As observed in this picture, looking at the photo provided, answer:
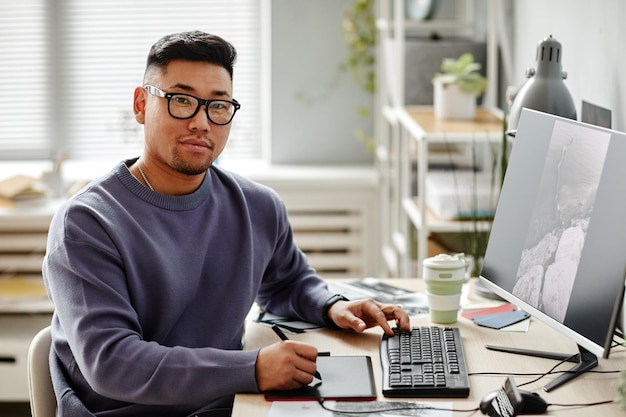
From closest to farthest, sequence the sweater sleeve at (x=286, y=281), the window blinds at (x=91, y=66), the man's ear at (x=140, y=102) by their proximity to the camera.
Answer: the man's ear at (x=140, y=102)
the sweater sleeve at (x=286, y=281)
the window blinds at (x=91, y=66)

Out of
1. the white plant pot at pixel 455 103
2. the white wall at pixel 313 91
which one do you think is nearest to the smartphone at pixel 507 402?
the white plant pot at pixel 455 103

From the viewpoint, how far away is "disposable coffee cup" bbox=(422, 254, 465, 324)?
1.87m

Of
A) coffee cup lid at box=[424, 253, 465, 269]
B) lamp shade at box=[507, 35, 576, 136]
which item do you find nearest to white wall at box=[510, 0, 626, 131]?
lamp shade at box=[507, 35, 576, 136]

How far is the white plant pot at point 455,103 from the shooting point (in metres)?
3.00

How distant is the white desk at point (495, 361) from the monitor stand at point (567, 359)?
0.4 inches

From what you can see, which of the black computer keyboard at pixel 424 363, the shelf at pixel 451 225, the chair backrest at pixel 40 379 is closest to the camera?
the black computer keyboard at pixel 424 363

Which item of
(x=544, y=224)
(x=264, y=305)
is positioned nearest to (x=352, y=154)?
(x=264, y=305)

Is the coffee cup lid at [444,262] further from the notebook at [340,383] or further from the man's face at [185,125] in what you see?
the man's face at [185,125]

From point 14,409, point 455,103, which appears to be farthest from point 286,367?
point 14,409

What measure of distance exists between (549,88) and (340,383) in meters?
0.85

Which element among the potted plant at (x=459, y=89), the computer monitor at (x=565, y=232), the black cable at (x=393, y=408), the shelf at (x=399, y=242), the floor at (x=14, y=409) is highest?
the potted plant at (x=459, y=89)

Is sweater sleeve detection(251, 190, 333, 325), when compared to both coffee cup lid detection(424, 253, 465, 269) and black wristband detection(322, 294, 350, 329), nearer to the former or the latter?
black wristband detection(322, 294, 350, 329)

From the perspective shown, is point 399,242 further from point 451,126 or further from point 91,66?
point 91,66

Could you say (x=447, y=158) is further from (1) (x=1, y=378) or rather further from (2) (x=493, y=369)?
(1) (x=1, y=378)
